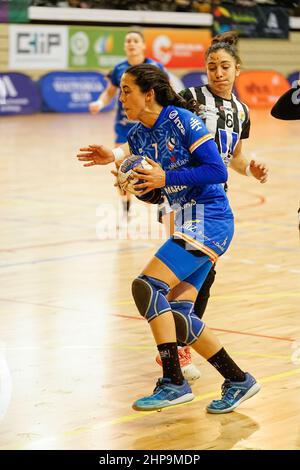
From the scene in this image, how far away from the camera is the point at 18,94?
23.6m

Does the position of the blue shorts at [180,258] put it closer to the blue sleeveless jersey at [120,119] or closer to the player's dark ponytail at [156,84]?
the player's dark ponytail at [156,84]

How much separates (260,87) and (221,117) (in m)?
22.1

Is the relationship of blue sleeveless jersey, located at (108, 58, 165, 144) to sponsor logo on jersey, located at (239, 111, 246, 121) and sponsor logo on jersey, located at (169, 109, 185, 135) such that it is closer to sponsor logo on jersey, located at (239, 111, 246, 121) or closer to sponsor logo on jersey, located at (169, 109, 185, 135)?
sponsor logo on jersey, located at (239, 111, 246, 121)

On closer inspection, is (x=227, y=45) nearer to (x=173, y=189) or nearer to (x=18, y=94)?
(x=173, y=189)

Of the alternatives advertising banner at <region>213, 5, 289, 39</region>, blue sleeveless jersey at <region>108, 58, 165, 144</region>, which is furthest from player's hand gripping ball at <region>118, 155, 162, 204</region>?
advertising banner at <region>213, 5, 289, 39</region>

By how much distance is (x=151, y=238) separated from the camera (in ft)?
34.4

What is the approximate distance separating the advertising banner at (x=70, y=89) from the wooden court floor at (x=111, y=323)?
10.0m

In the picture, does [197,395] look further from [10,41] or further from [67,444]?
[10,41]

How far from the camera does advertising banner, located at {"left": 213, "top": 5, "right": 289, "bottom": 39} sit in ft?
94.0

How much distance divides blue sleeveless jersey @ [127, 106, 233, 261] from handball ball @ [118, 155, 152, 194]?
0.18m

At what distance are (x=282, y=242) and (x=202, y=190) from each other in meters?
5.17

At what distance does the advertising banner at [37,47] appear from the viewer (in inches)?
941

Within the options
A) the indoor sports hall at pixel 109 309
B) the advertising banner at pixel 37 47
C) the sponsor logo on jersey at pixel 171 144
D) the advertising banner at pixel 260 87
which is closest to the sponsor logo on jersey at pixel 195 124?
the sponsor logo on jersey at pixel 171 144
